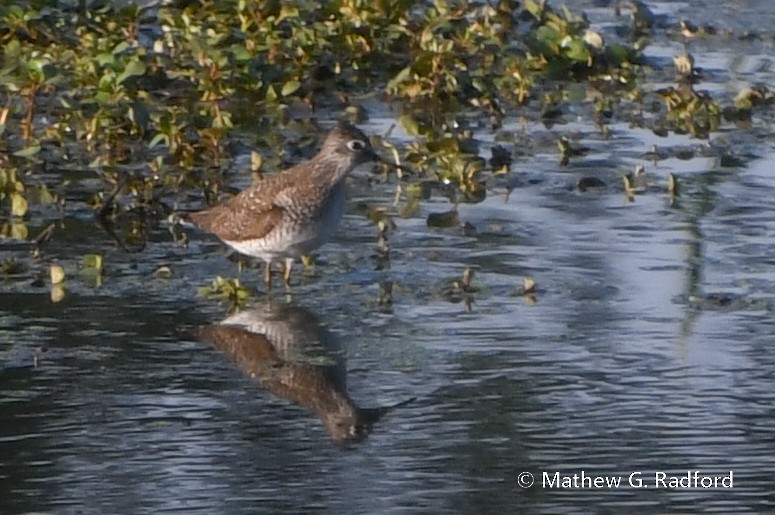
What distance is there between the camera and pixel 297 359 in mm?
7570

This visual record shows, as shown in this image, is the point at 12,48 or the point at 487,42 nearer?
the point at 12,48

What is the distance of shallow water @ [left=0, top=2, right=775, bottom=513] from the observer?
6305 millimetres

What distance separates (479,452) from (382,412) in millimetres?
486

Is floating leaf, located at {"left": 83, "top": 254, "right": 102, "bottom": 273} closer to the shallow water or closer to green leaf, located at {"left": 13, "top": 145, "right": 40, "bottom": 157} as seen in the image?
the shallow water

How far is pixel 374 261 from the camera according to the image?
29.2ft

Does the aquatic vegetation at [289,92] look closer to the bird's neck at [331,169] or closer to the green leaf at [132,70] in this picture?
the green leaf at [132,70]

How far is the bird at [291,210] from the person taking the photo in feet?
28.5

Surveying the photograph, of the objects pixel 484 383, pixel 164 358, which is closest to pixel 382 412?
pixel 484 383

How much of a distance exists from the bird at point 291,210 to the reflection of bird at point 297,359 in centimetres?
47

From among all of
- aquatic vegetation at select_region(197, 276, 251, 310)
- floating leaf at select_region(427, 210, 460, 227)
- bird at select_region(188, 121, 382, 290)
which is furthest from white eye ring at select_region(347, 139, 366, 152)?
aquatic vegetation at select_region(197, 276, 251, 310)

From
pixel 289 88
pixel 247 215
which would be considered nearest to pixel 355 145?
pixel 247 215

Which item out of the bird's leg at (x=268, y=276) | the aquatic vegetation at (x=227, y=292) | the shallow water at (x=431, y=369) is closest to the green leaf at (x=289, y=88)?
the shallow water at (x=431, y=369)

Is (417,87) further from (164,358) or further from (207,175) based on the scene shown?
(164,358)

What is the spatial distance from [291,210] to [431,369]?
163 centimetres
